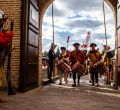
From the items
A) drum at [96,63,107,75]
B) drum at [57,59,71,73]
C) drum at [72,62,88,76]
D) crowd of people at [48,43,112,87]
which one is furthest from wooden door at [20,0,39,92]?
drum at [96,63,107,75]

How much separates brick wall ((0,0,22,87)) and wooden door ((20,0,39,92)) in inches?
6.3

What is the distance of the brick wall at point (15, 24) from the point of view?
11.1 m

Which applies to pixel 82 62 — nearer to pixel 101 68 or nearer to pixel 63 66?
pixel 101 68

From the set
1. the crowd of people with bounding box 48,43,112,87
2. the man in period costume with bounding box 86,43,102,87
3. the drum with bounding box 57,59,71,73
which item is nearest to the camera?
the crowd of people with bounding box 48,43,112,87

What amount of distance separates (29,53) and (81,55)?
2.89 meters

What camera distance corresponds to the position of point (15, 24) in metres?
Result: 11.2

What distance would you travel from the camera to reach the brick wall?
11.1 m

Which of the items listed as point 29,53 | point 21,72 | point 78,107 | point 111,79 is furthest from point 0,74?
point 111,79

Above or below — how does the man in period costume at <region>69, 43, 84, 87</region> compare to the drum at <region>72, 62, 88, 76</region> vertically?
above

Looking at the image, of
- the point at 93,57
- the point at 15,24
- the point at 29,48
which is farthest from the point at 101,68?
the point at 15,24

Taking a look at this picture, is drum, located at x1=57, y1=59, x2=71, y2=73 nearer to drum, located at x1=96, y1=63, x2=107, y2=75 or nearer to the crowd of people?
the crowd of people

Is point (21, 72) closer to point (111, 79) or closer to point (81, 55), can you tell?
point (81, 55)

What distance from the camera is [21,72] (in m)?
11.0

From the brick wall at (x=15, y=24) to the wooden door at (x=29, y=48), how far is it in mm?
Answer: 160
